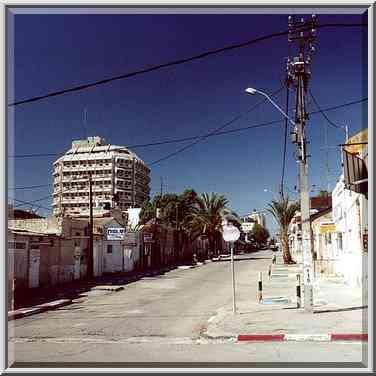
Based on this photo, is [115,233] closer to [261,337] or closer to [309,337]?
[261,337]

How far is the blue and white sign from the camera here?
126 ft

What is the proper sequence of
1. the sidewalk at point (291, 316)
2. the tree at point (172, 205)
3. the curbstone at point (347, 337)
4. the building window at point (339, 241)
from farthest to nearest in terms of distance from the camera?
the tree at point (172, 205) → the building window at point (339, 241) → the sidewalk at point (291, 316) → the curbstone at point (347, 337)

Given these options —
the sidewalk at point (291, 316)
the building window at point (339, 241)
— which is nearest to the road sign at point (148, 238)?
the building window at point (339, 241)

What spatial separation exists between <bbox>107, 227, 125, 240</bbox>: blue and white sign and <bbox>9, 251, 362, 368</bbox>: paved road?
1750 centimetres

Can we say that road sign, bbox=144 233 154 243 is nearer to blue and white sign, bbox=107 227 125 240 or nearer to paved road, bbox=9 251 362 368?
blue and white sign, bbox=107 227 125 240

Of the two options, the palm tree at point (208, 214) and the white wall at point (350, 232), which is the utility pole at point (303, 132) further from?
the palm tree at point (208, 214)

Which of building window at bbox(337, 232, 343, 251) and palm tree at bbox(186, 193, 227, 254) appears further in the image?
palm tree at bbox(186, 193, 227, 254)

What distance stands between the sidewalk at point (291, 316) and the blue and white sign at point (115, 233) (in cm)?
1920

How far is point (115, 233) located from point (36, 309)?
68.8 feet

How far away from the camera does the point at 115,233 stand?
127 feet

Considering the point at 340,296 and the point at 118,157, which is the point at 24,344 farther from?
the point at 118,157

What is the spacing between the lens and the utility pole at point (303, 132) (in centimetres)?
1429

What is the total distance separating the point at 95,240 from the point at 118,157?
5210 cm

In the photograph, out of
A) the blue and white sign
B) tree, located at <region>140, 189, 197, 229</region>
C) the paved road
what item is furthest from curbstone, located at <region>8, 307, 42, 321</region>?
tree, located at <region>140, 189, 197, 229</region>
